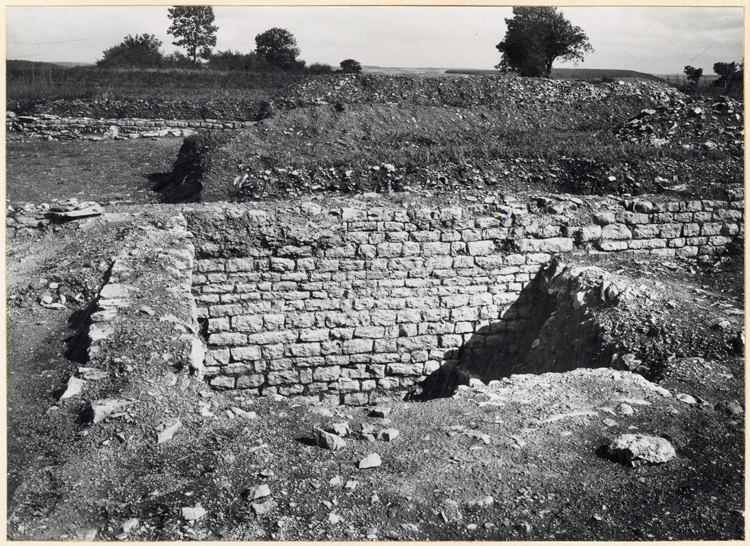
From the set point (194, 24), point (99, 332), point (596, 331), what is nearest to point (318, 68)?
point (194, 24)

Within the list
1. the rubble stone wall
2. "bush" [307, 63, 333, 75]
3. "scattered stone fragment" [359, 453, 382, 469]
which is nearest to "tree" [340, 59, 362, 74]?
"bush" [307, 63, 333, 75]

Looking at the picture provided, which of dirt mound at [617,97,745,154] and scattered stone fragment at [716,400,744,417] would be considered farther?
dirt mound at [617,97,745,154]

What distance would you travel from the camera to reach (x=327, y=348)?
297 inches

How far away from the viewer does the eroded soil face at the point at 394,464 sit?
3547 mm

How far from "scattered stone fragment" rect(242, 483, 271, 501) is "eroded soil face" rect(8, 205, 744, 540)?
1.1 inches

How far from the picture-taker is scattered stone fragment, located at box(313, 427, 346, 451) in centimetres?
421

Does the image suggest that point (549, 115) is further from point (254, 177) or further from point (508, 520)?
point (508, 520)

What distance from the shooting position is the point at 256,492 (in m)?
3.67

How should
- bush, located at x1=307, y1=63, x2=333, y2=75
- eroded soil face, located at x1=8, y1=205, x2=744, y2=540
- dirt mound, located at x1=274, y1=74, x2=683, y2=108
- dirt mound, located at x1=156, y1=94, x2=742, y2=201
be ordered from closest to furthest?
eroded soil face, located at x1=8, y1=205, x2=744, y2=540
dirt mound, located at x1=156, y1=94, x2=742, y2=201
dirt mound, located at x1=274, y1=74, x2=683, y2=108
bush, located at x1=307, y1=63, x2=333, y2=75

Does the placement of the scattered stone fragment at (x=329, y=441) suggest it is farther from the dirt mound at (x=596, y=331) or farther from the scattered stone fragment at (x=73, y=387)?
the dirt mound at (x=596, y=331)

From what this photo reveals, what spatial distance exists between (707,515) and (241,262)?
17.8 feet

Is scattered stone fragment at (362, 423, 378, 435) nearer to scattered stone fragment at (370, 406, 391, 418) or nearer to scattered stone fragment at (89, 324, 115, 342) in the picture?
scattered stone fragment at (370, 406, 391, 418)

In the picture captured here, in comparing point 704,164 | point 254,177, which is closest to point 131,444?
point 254,177

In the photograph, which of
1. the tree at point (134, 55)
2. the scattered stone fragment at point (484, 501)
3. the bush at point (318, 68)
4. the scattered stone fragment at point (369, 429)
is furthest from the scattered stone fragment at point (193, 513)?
A: the bush at point (318, 68)
